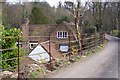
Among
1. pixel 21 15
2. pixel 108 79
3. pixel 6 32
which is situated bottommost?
pixel 108 79

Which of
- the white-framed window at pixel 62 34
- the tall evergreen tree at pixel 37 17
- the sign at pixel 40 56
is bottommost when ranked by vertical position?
the sign at pixel 40 56

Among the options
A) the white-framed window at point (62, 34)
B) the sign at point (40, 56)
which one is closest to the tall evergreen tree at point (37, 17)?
the white-framed window at point (62, 34)

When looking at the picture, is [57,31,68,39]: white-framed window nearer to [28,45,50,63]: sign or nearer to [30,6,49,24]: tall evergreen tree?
[30,6,49,24]: tall evergreen tree

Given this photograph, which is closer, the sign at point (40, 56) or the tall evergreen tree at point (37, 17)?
the sign at point (40, 56)

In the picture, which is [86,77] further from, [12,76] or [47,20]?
[47,20]

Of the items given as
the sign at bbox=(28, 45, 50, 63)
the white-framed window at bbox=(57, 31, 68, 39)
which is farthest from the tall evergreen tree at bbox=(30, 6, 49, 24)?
the sign at bbox=(28, 45, 50, 63)

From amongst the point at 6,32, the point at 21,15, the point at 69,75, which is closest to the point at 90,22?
the point at 21,15

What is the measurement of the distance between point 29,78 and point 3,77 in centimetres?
66

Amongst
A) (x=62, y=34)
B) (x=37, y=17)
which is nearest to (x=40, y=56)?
(x=62, y=34)

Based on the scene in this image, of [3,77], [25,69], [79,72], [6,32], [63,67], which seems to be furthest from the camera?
[6,32]

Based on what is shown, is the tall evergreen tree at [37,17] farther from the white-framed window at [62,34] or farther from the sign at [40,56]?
the sign at [40,56]

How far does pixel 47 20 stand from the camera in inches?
1863

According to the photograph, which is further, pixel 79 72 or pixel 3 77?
pixel 79 72

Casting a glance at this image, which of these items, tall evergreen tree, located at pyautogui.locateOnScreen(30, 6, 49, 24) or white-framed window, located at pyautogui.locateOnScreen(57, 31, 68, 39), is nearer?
white-framed window, located at pyautogui.locateOnScreen(57, 31, 68, 39)
